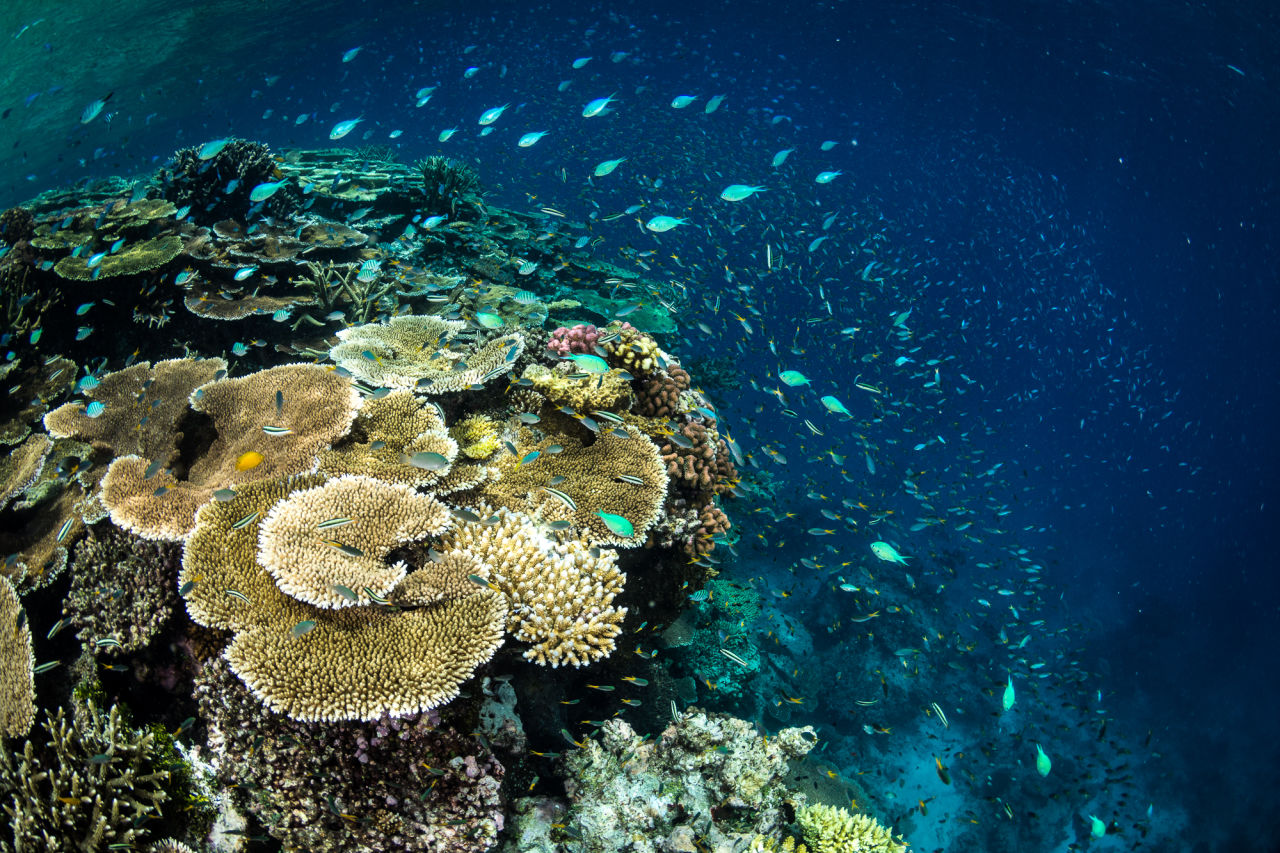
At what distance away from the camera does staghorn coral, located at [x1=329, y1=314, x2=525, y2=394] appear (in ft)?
17.5

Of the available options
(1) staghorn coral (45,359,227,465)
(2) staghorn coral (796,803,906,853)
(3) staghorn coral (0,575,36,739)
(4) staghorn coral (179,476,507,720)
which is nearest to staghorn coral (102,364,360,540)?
(1) staghorn coral (45,359,227,465)

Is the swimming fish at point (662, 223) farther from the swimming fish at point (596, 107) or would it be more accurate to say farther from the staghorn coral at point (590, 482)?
the staghorn coral at point (590, 482)

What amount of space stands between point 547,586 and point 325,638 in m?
1.38

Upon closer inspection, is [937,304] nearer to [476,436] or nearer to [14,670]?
[476,436]

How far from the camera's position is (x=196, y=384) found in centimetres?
534

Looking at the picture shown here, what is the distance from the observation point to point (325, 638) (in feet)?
10.6

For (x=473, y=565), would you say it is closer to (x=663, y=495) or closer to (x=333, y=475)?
(x=333, y=475)

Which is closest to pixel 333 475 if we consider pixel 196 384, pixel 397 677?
pixel 397 677

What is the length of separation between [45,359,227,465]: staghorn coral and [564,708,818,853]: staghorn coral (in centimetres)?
440

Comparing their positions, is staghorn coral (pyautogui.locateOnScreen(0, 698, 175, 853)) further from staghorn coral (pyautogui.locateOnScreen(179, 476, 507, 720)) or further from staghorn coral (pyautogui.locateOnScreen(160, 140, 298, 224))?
staghorn coral (pyautogui.locateOnScreen(160, 140, 298, 224))

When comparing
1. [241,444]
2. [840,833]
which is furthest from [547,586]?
[840,833]

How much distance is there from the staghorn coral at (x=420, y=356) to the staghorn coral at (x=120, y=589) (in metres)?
2.08

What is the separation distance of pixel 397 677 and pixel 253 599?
1.09 meters

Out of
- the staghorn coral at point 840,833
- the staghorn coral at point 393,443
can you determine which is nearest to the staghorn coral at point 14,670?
the staghorn coral at point 393,443
